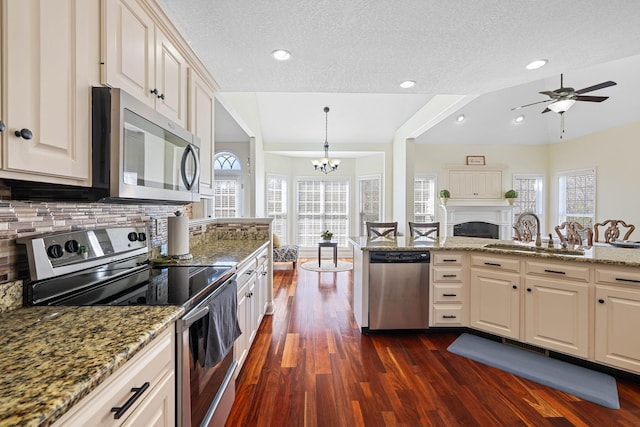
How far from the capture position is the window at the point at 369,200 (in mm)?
7067

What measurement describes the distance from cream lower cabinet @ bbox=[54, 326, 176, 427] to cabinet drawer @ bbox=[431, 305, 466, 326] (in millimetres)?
2534

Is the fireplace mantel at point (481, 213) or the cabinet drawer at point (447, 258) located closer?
the cabinet drawer at point (447, 258)

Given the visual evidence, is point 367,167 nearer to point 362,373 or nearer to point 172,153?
point 362,373

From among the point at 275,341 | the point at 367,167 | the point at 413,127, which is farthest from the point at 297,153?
the point at 275,341

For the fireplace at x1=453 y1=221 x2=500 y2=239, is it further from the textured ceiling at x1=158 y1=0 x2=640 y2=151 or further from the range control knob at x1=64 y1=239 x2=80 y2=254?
the range control knob at x1=64 y1=239 x2=80 y2=254

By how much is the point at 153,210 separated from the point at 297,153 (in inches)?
196

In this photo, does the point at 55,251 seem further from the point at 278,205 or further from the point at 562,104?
the point at 278,205

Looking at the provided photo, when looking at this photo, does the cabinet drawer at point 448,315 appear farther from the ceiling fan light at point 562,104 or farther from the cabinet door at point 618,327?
the ceiling fan light at point 562,104

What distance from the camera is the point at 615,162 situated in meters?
5.60

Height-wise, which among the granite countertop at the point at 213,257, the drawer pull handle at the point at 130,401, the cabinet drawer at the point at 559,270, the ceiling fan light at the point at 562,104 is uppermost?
the ceiling fan light at the point at 562,104

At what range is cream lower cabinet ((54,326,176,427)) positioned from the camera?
664 millimetres

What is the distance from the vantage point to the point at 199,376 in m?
1.29

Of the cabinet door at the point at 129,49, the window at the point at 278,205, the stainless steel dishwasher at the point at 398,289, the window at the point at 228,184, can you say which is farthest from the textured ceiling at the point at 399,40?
the window at the point at 278,205

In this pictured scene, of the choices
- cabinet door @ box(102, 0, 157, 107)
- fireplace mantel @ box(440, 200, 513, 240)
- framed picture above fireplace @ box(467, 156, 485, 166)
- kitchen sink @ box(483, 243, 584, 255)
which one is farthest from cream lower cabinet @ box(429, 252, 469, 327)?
framed picture above fireplace @ box(467, 156, 485, 166)
